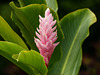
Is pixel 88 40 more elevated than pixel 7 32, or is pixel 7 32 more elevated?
pixel 7 32

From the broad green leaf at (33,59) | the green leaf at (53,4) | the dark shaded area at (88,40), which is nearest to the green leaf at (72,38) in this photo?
the green leaf at (53,4)

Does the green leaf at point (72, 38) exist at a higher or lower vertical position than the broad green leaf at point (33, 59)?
lower

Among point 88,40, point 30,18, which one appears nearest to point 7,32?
point 30,18

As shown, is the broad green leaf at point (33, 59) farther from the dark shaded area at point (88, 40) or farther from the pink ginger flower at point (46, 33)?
the dark shaded area at point (88, 40)

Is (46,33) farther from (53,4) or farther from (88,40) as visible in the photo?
(88,40)

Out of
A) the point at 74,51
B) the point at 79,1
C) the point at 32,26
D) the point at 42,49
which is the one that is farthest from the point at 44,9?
the point at 79,1

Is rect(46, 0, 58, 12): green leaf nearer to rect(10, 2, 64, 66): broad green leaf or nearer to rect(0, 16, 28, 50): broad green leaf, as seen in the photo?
rect(10, 2, 64, 66): broad green leaf

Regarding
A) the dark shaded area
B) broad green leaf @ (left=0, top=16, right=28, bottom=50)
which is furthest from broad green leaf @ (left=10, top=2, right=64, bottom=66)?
the dark shaded area
